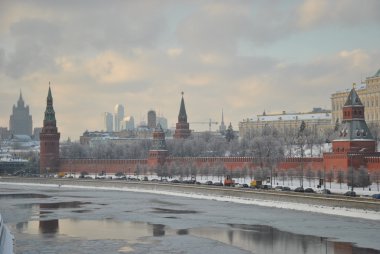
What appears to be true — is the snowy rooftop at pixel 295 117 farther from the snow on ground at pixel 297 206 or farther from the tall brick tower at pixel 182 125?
the snow on ground at pixel 297 206

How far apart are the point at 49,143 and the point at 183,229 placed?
3394 inches

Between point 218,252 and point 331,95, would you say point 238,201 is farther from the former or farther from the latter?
point 331,95

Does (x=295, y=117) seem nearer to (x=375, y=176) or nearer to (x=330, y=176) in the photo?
(x=330, y=176)

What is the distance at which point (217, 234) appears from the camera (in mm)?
41531

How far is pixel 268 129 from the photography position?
516 ft

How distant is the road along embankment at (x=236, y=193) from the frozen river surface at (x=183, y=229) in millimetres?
1509

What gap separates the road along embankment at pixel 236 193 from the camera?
48.6 m

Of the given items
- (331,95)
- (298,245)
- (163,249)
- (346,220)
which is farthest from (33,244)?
(331,95)

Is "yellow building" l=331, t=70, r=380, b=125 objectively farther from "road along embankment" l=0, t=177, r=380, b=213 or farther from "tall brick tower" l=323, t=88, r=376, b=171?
"road along embankment" l=0, t=177, r=380, b=213

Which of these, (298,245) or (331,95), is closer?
(298,245)

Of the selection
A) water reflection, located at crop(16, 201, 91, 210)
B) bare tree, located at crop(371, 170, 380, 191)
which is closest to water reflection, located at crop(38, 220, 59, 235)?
water reflection, located at crop(16, 201, 91, 210)

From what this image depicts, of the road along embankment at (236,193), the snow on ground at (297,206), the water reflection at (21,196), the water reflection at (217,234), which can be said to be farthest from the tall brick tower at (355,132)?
the water reflection at (217,234)

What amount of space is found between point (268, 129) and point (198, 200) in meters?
92.0

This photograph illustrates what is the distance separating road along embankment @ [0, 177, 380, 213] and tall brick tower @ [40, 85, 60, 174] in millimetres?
19361
